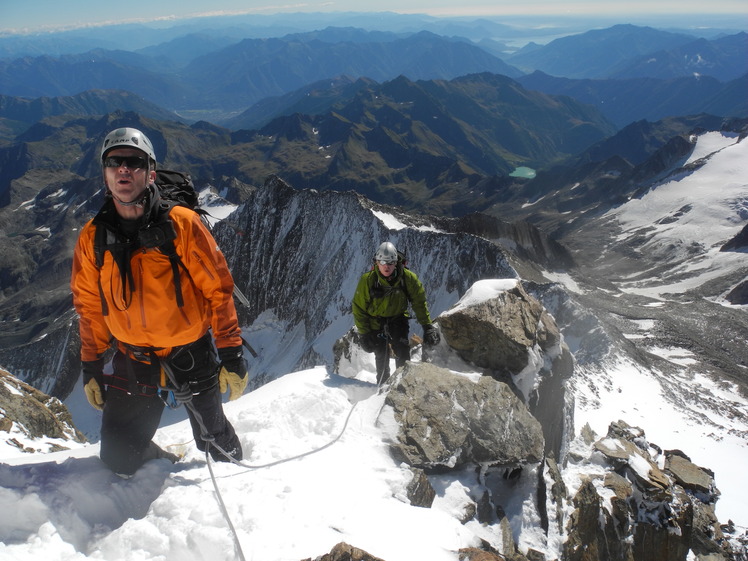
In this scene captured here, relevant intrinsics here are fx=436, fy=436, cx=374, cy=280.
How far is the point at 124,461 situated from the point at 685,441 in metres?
37.9

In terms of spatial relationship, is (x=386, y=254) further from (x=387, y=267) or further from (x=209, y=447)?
(x=209, y=447)

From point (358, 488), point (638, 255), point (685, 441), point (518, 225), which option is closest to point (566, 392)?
point (358, 488)

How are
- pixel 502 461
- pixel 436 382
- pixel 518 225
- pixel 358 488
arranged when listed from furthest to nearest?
pixel 518 225 < pixel 436 382 < pixel 502 461 < pixel 358 488

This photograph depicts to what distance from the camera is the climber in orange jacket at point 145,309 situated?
18.6 ft

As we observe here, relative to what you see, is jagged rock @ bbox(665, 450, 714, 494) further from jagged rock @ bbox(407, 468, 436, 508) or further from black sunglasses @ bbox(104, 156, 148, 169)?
black sunglasses @ bbox(104, 156, 148, 169)

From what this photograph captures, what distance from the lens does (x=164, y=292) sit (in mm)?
5863

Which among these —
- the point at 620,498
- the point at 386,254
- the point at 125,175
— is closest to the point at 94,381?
the point at 125,175

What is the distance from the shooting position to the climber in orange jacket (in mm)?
5668

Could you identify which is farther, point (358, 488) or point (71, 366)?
point (71, 366)

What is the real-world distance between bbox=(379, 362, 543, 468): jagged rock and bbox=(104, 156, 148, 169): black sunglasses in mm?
6833

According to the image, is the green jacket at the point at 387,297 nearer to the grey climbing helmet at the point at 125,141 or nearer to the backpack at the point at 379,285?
the backpack at the point at 379,285

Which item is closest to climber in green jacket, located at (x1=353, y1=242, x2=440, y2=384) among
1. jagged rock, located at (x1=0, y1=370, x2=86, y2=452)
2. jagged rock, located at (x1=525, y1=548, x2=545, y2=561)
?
jagged rock, located at (x1=525, y1=548, x2=545, y2=561)

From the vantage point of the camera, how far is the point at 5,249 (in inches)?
7121

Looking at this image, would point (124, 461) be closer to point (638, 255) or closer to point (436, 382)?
point (436, 382)
